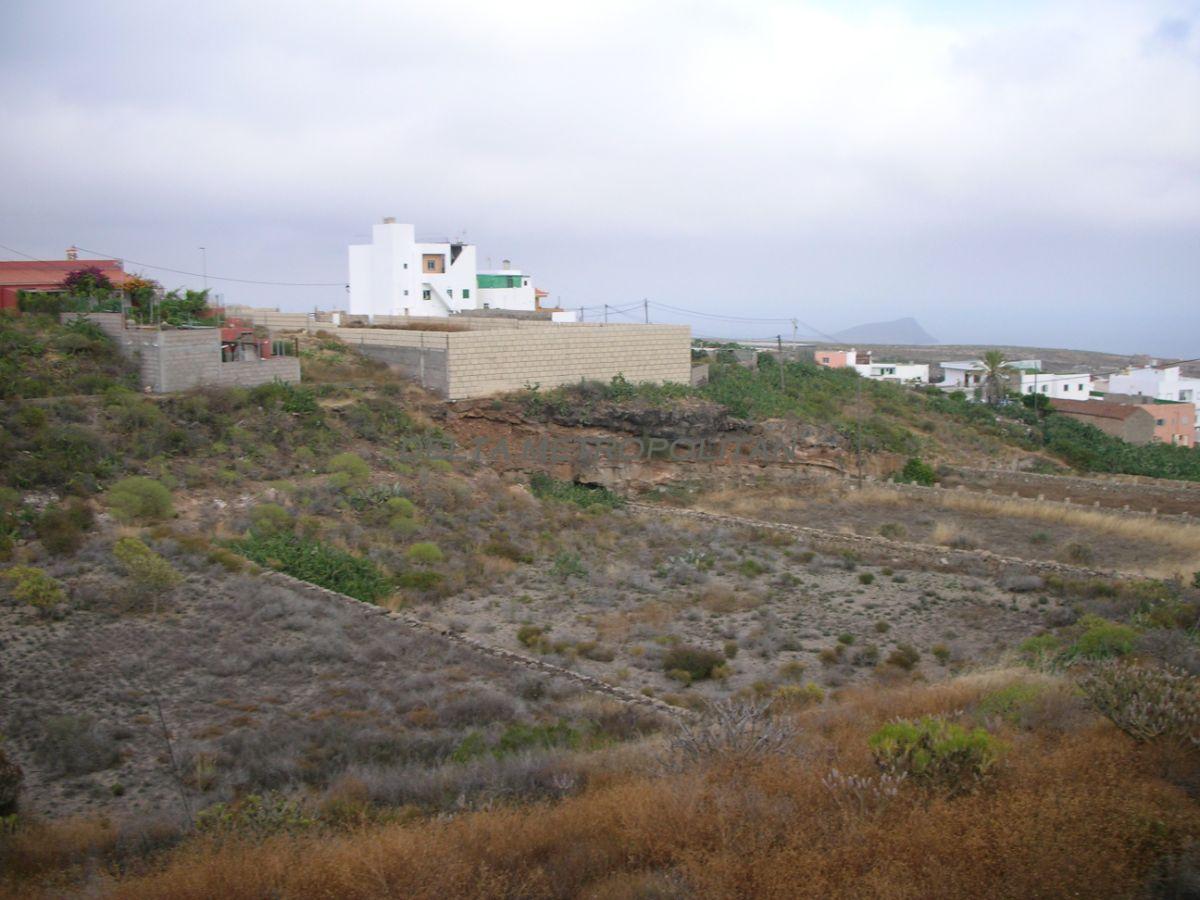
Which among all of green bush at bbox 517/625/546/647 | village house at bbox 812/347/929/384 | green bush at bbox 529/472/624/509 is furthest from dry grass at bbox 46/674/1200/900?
village house at bbox 812/347/929/384

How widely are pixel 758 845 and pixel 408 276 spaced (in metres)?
45.2

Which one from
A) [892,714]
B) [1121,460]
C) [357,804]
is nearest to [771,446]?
[1121,460]

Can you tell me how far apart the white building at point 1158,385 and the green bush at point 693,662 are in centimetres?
6686

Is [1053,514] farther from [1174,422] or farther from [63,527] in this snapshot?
[1174,422]

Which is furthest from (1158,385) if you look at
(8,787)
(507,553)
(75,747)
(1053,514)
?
(8,787)

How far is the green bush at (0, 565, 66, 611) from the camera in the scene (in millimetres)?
11992

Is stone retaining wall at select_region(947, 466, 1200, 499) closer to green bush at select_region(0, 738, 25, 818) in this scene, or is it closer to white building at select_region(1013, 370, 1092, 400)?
green bush at select_region(0, 738, 25, 818)

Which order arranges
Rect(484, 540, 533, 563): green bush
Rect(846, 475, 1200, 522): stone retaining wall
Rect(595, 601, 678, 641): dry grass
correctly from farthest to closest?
Rect(846, 475, 1200, 522): stone retaining wall → Rect(484, 540, 533, 563): green bush → Rect(595, 601, 678, 641): dry grass

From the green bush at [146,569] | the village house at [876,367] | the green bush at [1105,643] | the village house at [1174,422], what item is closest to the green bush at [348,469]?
the green bush at [146,569]

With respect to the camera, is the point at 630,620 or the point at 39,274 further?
the point at 39,274

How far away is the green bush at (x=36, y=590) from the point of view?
1199 cm

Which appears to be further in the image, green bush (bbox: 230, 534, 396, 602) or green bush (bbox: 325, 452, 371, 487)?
green bush (bbox: 325, 452, 371, 487)

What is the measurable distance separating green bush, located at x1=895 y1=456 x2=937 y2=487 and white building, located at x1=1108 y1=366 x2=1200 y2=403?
45206 millimetres

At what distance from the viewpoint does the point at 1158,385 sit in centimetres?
6869
